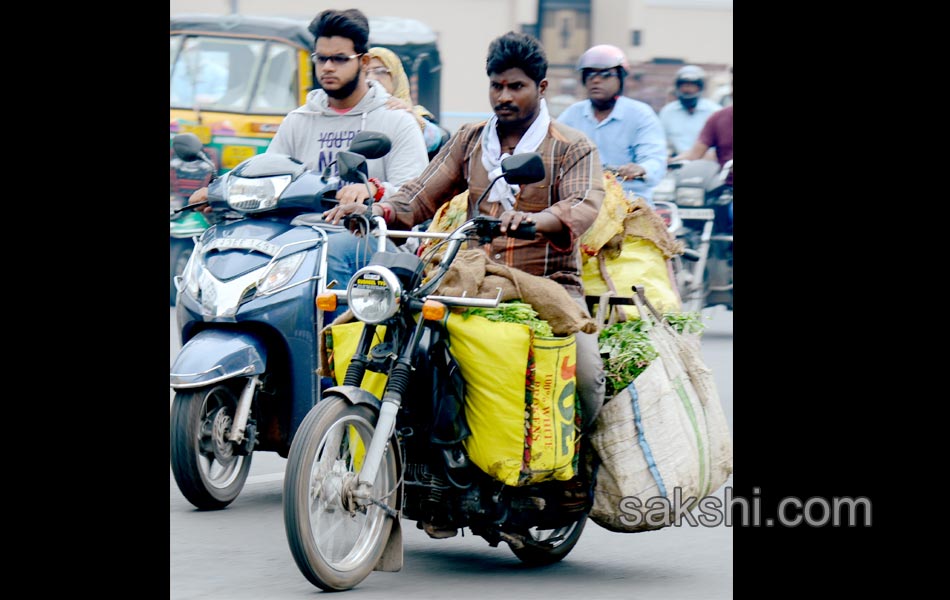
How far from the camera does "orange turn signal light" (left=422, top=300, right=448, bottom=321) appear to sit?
493 centimetres

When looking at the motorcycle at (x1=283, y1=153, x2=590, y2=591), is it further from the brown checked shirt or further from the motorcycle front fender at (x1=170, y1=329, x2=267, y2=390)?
the motorcycle front fender at (x1=170, y1=329, x2=267, y2=390)

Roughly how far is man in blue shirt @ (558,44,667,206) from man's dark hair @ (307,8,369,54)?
2658mm

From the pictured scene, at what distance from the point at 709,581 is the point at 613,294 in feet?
3.85

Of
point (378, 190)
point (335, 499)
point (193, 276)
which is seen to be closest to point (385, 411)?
point (335, 499)

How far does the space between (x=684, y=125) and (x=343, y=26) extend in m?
8.67

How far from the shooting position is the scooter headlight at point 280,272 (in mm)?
6266

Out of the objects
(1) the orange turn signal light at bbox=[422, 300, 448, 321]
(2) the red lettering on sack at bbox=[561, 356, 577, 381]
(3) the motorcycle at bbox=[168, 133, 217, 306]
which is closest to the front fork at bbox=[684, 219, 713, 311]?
(3) the motorcycle at bbox=[168, 133, 217, 306]

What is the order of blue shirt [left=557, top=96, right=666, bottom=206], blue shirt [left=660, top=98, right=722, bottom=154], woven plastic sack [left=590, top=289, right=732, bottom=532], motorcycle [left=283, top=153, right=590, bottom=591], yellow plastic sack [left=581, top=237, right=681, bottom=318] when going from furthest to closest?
blue shirt [left=660, top=98, right=722, bottom=154] < blue shirt [left=557, top=96, right=666, bottom=206] < yellow plastic sack [left=581, top=237, right=681, bottom=318] < woven plastic sack [left=590, top=289, right=732, bottom=532] < motorcycle [left=283, top=153, right=590, bottom=591]

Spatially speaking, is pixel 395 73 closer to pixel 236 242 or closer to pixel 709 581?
pixel 236 242

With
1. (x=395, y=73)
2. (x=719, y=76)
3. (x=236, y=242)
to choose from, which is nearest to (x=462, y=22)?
(x=719, y=76)

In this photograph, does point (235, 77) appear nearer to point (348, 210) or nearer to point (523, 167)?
point (348, 210)

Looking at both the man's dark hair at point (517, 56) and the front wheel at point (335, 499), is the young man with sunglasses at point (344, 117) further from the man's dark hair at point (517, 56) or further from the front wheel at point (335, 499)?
the front wheel at point (335, 499)

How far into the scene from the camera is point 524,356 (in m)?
5.05

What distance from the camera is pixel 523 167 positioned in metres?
5.02
